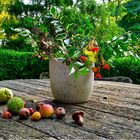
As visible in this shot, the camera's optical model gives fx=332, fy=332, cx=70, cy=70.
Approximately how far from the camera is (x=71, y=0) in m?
7.28

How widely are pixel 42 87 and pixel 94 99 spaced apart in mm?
592

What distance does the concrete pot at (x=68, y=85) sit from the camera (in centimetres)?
171

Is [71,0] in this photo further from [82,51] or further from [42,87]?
[82,51]

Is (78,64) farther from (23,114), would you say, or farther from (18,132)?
(18,132)

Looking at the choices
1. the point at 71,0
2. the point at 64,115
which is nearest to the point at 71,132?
the point at 64,115

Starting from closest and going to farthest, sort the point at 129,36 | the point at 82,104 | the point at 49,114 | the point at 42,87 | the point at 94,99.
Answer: the point at 49,114 < the point at 129,36 < the point at 82,104 < the point at 94,99 < the point at 42,87

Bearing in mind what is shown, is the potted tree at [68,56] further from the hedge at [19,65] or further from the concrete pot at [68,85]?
the hedge at [19,65]

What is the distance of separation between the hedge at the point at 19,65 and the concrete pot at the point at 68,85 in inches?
136

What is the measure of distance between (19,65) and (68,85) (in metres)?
3.83

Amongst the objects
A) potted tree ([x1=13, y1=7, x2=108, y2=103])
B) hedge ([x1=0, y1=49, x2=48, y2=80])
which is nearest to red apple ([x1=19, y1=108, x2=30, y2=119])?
potted tree ([x1=13, y1=7, x2=108, y2=103])

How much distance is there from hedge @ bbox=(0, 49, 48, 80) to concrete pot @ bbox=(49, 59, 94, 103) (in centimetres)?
346

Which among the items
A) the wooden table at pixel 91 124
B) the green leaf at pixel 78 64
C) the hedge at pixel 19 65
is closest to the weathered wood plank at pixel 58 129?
the wooden table at pixel 91 124

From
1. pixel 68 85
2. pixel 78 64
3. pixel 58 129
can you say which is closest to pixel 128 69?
pixel 68 85

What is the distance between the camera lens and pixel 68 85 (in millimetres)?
1707
